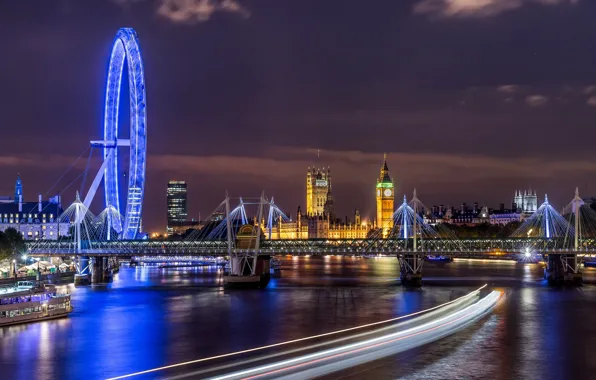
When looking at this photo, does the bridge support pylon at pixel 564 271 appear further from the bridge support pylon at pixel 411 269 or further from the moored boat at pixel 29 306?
the moored boat at pixel 29 306

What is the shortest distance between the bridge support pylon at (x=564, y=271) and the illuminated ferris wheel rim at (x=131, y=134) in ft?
127

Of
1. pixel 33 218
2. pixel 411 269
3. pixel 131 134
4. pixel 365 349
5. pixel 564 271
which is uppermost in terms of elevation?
pixel 131 134

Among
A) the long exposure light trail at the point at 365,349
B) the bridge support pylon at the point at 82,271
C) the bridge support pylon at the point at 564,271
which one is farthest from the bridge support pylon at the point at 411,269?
the bridge support pylon at the point at 82,271

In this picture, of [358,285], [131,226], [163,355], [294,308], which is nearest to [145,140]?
[131,226]

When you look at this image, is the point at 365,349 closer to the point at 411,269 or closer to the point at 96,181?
the point at 411,269

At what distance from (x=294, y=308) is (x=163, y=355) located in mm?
19865

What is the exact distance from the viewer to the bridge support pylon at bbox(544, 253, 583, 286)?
79.7 m

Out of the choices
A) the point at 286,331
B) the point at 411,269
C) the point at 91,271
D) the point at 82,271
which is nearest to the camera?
the point at 286,331

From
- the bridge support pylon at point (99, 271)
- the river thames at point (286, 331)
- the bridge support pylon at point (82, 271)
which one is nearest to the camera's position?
the river thames at point (286, 331)

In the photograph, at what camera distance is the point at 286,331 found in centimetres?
4572

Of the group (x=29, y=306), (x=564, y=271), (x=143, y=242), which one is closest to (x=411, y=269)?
(x=564, y=271)

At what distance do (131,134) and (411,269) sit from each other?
29.6 m

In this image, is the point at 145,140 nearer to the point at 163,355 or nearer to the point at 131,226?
the point at 131,226

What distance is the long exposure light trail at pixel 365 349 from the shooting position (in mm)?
32688
